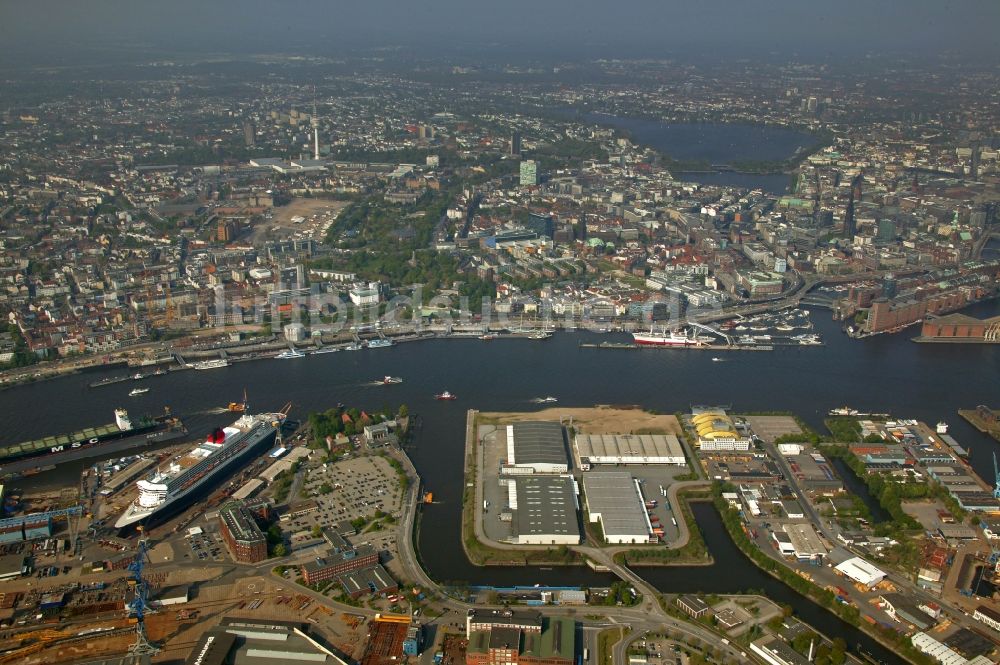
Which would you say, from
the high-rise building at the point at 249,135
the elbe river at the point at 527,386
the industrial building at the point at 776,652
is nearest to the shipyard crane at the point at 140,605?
the elbe river at the point at 527,386

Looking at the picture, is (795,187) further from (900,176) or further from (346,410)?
(346,410)

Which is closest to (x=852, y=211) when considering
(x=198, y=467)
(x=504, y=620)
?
(x=198, y=467)

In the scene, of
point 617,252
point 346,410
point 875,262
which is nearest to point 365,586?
point 346,410

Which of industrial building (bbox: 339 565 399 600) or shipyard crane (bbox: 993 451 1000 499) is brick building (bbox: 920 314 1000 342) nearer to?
shipyard crane (bbox: 993 451 1000 499)

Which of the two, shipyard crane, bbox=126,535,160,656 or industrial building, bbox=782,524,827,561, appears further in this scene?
industrial building, bbox=782,524,827,561

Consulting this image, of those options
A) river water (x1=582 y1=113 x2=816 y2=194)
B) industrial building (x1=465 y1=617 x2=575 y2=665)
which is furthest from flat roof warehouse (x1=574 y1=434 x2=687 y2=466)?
river water (x1=582 y1=113 x2=816 y2=194)

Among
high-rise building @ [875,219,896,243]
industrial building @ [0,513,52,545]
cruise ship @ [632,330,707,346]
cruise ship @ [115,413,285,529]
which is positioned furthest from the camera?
high-rise building @ [875,219,896,243]

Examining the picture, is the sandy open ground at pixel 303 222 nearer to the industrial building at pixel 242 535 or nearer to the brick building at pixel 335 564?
the industrial building at pixel 242 535

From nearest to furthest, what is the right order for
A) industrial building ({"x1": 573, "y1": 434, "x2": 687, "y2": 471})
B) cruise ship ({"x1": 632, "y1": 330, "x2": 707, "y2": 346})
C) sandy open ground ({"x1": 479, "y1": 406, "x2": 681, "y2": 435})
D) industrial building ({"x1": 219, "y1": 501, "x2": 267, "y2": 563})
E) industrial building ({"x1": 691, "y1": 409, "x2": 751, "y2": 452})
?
industrial building ({"x1": 219, "y1": 501, "x2": 267, "y2": 563})
industrial building ({"x1": 573, "y1": 434, "x2": 687, "y2": 471})
industrial building ({"x1": 691, "y1": 409, "x2": 751, "y2": 452})
sandy open ground ({"x1": 479, "y1": 406, "x2": 681, "y2": 435})
cruise ship ({"x1": 632, "y1": 330, "x2": 707, "y2": 346})
